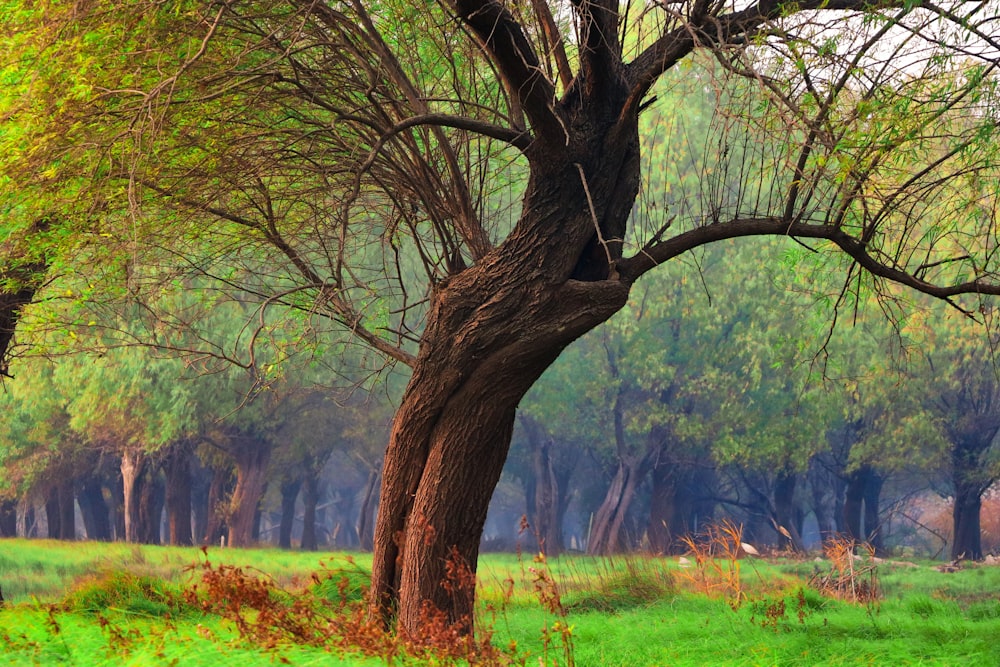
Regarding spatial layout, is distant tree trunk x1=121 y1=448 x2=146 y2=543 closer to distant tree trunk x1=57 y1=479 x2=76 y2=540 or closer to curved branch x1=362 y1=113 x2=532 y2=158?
distant tree trunk x1=57 y1=479 x2=76 y2=540

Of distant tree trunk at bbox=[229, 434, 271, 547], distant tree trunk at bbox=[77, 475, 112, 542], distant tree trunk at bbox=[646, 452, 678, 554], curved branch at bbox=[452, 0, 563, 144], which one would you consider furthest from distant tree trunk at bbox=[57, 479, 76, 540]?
curved branch at bbox=[452, 0, 563, 144]

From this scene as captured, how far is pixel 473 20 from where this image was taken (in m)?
7.12

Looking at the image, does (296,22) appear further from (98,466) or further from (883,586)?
(98,466)

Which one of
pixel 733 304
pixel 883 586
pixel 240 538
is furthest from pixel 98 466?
pixel 883 586

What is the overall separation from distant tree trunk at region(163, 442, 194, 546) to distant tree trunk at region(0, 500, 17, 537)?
8321mm

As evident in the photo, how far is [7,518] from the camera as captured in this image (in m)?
38.8

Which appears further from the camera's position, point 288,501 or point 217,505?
point 288,501

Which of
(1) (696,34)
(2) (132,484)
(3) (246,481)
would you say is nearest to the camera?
(1) (696,34)

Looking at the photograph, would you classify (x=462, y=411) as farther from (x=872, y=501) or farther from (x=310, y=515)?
(x=872, y=501)

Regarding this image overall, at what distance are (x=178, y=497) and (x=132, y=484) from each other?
2247 mm

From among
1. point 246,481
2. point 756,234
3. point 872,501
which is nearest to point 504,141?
point 756,234

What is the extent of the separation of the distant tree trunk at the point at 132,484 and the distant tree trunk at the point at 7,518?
7997 millimetres

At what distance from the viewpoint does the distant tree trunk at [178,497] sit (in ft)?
106

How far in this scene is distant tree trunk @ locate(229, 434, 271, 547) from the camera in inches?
1249
